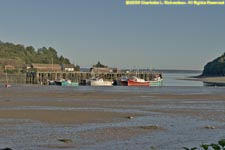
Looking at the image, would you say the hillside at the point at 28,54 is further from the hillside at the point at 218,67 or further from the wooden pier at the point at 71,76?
the hillside at the point at 218,67

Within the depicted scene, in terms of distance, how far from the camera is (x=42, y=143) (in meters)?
15.7

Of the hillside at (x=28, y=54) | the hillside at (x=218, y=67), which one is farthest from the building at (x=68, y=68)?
the hillside at (x=218, y=67)

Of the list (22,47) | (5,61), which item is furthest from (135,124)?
(22,47)

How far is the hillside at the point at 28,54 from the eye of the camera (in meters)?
155

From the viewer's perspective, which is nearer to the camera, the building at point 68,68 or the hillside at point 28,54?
the building at point 68,68

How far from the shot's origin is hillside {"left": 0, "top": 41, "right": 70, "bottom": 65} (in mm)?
155325

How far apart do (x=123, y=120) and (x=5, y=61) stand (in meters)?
119

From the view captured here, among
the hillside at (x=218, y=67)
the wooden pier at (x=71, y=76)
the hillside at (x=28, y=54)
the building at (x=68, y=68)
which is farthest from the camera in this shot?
the hillside at (x=218, y=67)

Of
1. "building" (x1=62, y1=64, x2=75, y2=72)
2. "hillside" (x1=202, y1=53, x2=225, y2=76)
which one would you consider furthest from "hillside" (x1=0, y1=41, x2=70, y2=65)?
"hillside" (x1=202, y1=53, x2=225, y2=76)

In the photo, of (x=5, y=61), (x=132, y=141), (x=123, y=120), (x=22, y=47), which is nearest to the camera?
(x=132, y=141)

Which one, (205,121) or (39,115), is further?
(39,115)

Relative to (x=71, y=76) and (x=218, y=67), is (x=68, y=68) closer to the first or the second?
(x=71, y=76)

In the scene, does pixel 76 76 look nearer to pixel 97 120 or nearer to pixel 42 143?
pixel 97 120

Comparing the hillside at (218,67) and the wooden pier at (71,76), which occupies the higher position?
the hillside at (218,67)
